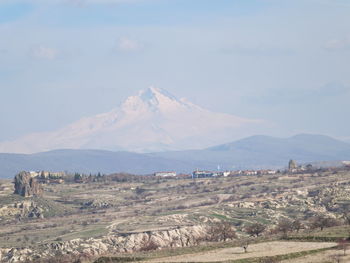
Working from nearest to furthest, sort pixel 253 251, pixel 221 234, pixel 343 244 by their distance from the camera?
pixel 343 244 < pixel 253 251 < pixel 221 234

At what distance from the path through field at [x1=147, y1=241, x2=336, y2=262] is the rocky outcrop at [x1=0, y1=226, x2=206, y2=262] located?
142 feet

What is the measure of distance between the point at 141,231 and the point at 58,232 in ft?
86.1

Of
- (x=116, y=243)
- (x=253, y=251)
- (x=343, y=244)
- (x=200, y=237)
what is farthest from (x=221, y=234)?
(x=343, y=244)

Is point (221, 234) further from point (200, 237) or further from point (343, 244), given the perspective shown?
point (343, 244)

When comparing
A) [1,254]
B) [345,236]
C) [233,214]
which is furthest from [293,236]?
[233,214]

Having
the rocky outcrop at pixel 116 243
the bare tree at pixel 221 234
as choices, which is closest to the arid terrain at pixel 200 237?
the rocky outcrop at pixel 116 243

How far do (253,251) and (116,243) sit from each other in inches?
2535

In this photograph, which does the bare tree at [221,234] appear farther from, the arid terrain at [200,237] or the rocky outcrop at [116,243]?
the rocky outcrop at [116,243]

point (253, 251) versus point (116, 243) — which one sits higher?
point (253, 251)

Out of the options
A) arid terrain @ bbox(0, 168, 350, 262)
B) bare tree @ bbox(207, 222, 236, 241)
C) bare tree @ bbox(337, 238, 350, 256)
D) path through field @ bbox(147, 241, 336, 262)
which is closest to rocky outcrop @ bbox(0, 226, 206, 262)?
arid terrain @ bbox(0, 168, 350, 262)

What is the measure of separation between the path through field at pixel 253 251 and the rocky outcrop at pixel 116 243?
4319 cm

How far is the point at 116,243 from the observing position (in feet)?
501

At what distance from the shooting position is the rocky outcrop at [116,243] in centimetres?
14075

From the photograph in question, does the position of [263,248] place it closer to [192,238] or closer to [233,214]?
[192,238]
